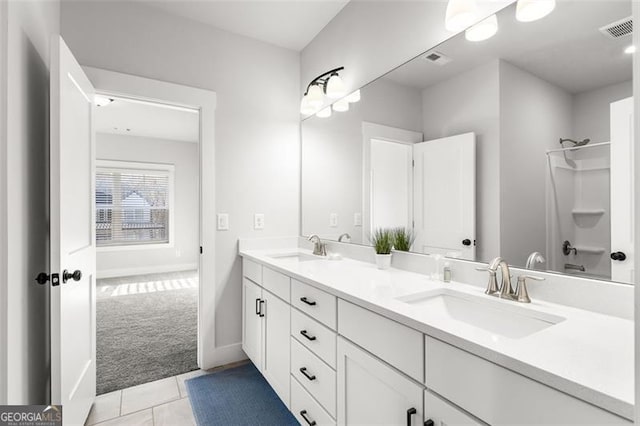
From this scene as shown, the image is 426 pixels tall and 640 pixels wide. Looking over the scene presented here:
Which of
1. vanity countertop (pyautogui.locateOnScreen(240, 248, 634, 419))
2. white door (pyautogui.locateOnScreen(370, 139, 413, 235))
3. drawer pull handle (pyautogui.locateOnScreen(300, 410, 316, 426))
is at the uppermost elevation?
white door (pyautogui.locateOnScreen(370, 139, 413, 235))

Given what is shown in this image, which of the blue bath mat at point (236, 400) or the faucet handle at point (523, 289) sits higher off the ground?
the faucet handle at point (523, 289)

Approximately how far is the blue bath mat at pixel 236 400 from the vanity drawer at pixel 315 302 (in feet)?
2.26

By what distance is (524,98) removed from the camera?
1.20 m

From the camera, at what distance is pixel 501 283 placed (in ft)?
3.88

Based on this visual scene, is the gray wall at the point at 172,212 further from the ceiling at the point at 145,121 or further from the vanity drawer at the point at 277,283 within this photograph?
the vanity drawer at the point at 277,283

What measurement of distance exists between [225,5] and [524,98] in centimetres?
197

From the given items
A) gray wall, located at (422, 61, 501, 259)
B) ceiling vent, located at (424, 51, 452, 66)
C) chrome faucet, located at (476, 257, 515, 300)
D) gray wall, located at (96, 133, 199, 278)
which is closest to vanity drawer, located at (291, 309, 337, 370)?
chrome faucet, located at (476, 257, 515, 300)

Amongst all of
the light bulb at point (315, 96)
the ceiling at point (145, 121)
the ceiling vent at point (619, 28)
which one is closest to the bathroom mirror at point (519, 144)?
the ceiling vent at point (619, 28)

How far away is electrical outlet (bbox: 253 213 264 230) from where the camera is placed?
252 centimetres

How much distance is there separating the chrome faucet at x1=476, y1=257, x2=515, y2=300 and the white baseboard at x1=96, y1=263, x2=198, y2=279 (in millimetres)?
6090

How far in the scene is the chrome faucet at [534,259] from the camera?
1136mm

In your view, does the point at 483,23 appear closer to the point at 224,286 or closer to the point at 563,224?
the point at 563,224

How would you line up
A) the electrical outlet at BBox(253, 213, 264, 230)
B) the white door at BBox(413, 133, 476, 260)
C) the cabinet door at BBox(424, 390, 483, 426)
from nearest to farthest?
the cabinet door at BBox(424, 390, 483, 426), the white door at BBox(413, 133, 476, 260), the electrical outlet at BBox(253, 213, 264, 230)

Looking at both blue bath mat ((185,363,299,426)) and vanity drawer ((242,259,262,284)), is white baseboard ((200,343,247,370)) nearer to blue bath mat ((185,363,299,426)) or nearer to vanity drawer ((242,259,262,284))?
blue bath mat ((185,363,299,426))
